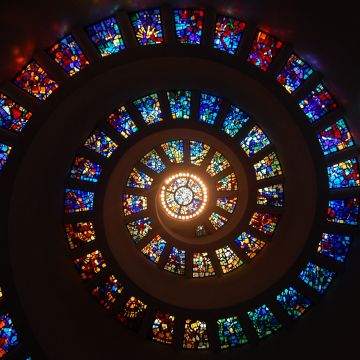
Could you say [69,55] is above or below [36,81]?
above

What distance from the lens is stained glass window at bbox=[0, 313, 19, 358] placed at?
8648 millimetres

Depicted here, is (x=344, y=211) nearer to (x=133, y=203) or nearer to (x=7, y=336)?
(x=133, y=203)

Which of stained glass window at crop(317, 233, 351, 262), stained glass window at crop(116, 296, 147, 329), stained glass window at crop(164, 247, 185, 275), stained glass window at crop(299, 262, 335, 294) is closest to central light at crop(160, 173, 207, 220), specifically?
stained glass window at crop(164, 247, 185, 275)

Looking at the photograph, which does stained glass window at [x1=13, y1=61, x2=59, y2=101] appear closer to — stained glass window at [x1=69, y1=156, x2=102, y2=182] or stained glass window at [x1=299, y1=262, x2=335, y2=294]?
stained glass window at [x1=69, y1=156, x2=102, y2=182]

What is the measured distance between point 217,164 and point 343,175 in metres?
3.61

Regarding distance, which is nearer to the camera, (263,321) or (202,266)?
(263,321)

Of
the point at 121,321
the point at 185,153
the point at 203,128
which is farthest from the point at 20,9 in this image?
the point at 121,321

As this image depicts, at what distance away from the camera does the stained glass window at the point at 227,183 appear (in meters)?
11.6

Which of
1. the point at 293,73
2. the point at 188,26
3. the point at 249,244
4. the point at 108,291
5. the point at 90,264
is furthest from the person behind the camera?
the point at 249,244

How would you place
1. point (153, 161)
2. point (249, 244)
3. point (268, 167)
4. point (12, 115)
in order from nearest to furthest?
point (12, 115)
point (268, 167)
point (249, 244)
point (153, 161)

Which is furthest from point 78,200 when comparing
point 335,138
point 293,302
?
point 335,138

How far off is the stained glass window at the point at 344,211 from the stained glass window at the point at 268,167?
1.68 m

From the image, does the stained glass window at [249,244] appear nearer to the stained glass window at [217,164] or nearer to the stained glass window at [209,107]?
the stained glass window at [217,164]

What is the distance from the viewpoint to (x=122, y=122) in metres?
10.3
